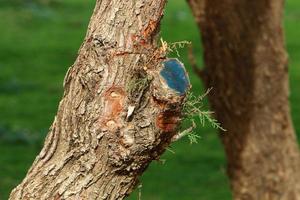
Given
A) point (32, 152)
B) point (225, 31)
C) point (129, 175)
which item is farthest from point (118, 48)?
point (32, 152)

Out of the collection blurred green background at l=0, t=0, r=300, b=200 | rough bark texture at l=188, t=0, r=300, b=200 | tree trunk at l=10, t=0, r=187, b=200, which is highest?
blurred green background at l=0, t=0, r=300, b=200

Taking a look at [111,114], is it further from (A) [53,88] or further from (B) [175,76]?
(A) [53,88]

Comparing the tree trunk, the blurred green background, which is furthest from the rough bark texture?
the tree trunk

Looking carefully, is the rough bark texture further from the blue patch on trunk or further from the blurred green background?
the blue patch on trunk

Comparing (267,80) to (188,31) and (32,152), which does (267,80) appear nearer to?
(32,152)

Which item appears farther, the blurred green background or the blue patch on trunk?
the blurred green background

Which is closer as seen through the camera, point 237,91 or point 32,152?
point 237,91
